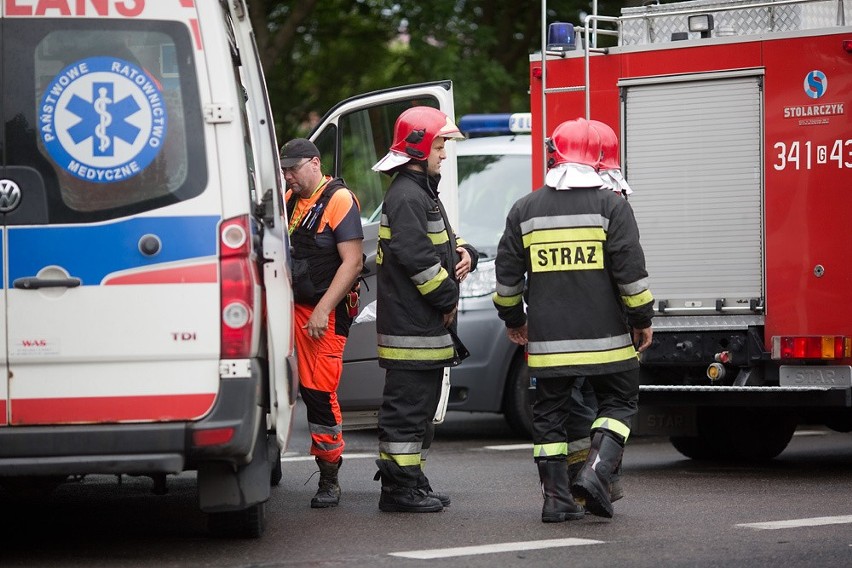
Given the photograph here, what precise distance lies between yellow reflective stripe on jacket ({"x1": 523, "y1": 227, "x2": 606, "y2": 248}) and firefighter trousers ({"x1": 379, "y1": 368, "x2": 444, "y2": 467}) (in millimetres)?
841

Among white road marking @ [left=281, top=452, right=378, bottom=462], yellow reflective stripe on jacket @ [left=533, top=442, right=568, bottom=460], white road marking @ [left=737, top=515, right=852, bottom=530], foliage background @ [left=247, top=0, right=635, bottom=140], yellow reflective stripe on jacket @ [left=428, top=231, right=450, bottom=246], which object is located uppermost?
foliage background @ [left=247, top=0, right=635, bottom=140]

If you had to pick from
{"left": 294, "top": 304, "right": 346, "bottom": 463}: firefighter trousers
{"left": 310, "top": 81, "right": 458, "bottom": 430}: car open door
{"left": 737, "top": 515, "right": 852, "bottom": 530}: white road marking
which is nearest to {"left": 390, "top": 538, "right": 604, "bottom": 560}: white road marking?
{"left": 737, "top": 515, "right": 852, "bottom": 530}: white road marking

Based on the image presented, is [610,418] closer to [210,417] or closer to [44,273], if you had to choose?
[210,417]

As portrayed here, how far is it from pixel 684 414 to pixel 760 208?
128 centimetres

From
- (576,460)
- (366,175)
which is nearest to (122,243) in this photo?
(576,460)

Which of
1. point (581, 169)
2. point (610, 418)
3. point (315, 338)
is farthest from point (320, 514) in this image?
point (581, 169)

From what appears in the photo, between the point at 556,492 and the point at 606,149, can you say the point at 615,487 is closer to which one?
the point at 556,492

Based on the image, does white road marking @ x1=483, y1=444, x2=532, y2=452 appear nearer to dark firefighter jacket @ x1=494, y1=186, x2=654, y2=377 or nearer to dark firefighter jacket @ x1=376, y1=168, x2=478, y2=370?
dark firefighter jacket @ x1=376, y1=168, x2=478, y2=370

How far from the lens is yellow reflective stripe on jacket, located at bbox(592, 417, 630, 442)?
21.8ft

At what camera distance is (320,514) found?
706cm

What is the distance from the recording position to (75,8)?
5348mm

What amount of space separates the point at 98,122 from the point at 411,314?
6.92 feet

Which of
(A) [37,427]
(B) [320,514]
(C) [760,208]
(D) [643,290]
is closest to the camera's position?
(A) [37,427]

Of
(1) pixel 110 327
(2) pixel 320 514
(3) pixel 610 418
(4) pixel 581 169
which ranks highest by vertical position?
(4) pixel 581 169
